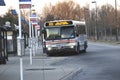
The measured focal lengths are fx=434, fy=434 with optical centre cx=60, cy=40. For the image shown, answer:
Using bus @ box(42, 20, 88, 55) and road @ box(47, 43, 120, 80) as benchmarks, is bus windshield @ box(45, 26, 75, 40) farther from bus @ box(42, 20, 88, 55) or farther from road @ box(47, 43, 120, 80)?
road @ box(47, 43, 120, 80)

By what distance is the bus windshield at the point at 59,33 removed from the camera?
3616 cm

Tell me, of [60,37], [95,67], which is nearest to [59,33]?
[60,37]

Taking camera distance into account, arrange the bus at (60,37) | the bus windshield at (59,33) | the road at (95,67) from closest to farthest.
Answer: the road at (95,67) < the bus at (60,37) < the bus windshield at (59,33)

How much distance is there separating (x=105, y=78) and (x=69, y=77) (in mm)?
1643

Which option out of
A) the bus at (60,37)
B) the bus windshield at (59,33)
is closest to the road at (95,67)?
the bus at (60,37)

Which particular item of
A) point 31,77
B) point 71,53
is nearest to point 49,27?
point 71,53

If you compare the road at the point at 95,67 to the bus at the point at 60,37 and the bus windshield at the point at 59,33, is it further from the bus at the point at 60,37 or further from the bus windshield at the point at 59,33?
the bus windshield at the point at 59,33

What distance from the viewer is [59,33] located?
36.4 meters

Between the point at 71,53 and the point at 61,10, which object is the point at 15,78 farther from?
the point at 61,10

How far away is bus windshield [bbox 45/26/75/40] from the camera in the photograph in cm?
3616

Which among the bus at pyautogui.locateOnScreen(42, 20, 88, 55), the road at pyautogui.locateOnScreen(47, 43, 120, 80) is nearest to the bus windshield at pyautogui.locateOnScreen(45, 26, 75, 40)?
the bus at pyautogui.locateOnScreen(42, 20, 88, 55)

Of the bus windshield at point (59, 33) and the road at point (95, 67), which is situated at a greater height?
the bus windshield at point (59, 33)

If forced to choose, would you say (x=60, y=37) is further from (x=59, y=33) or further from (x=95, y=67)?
(x=95, y=67)

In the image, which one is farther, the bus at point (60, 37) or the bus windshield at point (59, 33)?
the bus windshield at point (59, 33)
